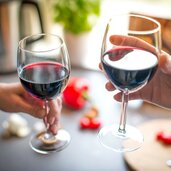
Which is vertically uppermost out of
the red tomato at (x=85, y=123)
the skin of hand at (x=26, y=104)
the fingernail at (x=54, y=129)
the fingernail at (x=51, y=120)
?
the skin of hand at (x=26, y=104)

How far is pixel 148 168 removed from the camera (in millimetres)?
943

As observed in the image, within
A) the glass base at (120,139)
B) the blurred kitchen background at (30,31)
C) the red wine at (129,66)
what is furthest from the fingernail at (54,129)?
the blurred kitchen background at (30,31)

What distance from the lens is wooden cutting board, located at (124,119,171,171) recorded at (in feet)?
3.11

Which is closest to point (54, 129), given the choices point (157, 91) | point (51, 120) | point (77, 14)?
point (51, 120)

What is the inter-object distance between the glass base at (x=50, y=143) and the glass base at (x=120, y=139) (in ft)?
0.36

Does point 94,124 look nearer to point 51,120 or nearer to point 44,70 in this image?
point 51,120

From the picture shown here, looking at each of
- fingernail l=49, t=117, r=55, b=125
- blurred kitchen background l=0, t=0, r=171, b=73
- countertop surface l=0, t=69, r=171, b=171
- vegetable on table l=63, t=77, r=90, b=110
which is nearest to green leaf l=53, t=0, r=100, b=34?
blurred kitchen background l=0, t=0, r=171, b=73

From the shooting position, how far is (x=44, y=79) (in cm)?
84

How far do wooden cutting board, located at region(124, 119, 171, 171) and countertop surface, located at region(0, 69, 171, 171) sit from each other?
26 millimetres

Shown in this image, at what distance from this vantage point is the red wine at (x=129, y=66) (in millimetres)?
771

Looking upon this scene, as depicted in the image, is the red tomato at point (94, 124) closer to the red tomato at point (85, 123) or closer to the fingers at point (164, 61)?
the red tomato at point (85, 123)

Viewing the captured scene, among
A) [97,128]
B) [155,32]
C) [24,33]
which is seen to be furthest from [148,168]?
[24,33]

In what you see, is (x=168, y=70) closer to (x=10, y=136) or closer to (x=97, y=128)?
(x=97, y=128)

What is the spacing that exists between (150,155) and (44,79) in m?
0.34
